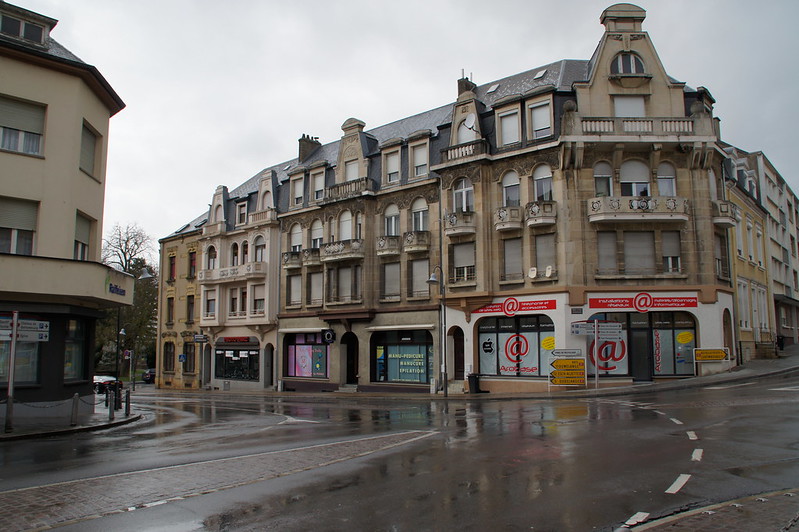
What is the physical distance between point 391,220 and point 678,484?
28.9 metres

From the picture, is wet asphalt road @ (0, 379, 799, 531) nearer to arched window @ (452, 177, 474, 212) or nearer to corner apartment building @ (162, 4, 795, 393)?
corner apartment building @ (162, 4, 795, 393)

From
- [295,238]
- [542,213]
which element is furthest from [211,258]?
[542,213]

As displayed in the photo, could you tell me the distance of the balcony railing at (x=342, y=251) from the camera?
3625 cm

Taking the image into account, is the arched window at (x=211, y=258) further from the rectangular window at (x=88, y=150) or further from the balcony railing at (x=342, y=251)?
the rectangular window at (x=88, y=150)

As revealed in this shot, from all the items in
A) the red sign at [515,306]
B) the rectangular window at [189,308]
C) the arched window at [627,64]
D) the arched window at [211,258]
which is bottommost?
the red sign at [515,306]

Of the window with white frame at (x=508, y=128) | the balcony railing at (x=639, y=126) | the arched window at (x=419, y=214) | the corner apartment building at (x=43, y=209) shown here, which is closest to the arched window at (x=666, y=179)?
the balcony railing at (x=639, y=126)

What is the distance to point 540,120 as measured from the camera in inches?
1179

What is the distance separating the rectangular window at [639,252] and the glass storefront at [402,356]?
10963mm

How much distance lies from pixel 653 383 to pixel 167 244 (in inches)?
1547

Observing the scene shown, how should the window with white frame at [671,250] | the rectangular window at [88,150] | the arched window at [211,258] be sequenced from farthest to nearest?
the arched window at [211,258]
the window with white frame at [671,250]
the rectangular window at [88,150]

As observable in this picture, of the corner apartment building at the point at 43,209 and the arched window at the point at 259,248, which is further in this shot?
the arched window at the point at 259,248

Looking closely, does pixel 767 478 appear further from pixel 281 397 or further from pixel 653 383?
pixel 281 397

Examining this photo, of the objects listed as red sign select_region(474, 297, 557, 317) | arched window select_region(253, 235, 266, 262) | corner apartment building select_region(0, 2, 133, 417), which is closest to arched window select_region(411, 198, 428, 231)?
red sign select_region(474, 297, 557, 317)

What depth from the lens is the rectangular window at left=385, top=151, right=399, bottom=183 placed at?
36094mm
